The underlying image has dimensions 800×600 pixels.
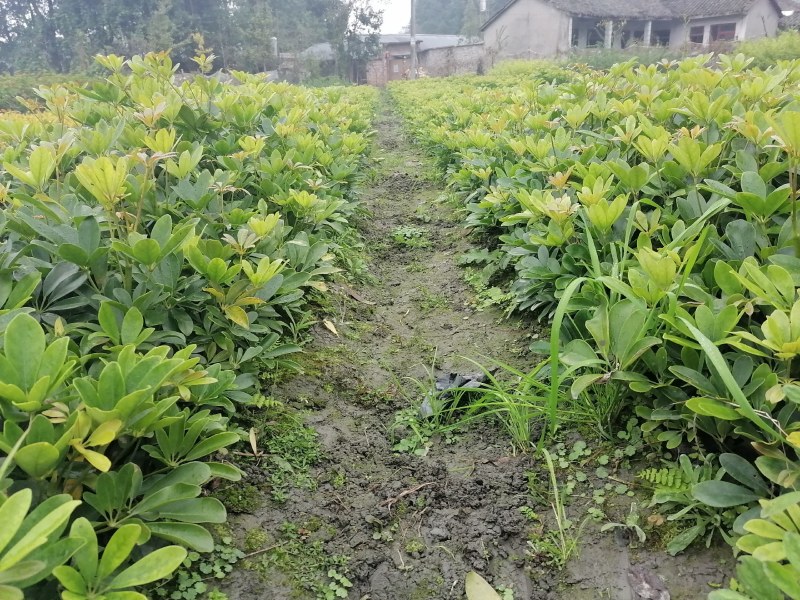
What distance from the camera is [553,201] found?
212 centimetres

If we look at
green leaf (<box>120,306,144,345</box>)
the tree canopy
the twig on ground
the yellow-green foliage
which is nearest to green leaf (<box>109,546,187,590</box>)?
green leaf (<box>120,306,144,345</box>)

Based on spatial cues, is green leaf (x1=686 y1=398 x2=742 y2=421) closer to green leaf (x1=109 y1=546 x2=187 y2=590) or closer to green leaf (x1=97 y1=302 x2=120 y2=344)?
green leaf (x1=109 y1=546 x2=187 y2=590)

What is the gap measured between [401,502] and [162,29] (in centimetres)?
3899

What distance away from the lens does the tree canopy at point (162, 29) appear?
118 ft

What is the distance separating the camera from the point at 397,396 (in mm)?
2273

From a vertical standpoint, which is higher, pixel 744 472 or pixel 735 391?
pixel 735 391

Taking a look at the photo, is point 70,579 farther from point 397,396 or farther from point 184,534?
point 397,396

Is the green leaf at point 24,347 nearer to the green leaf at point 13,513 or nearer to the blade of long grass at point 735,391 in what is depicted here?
the green leaf at point 13,513

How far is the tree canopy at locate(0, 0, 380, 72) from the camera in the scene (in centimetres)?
3594

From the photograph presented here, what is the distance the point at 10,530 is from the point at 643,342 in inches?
58.0

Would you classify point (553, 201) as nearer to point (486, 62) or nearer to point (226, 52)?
point (486, 62)

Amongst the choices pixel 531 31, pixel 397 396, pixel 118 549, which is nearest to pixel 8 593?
pixel 118 549

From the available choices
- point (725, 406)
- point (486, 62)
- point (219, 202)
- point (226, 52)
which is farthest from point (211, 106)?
point (226, 52)

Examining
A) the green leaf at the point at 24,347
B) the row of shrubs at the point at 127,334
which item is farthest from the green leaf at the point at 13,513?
the green leaf at the point at 24,347
